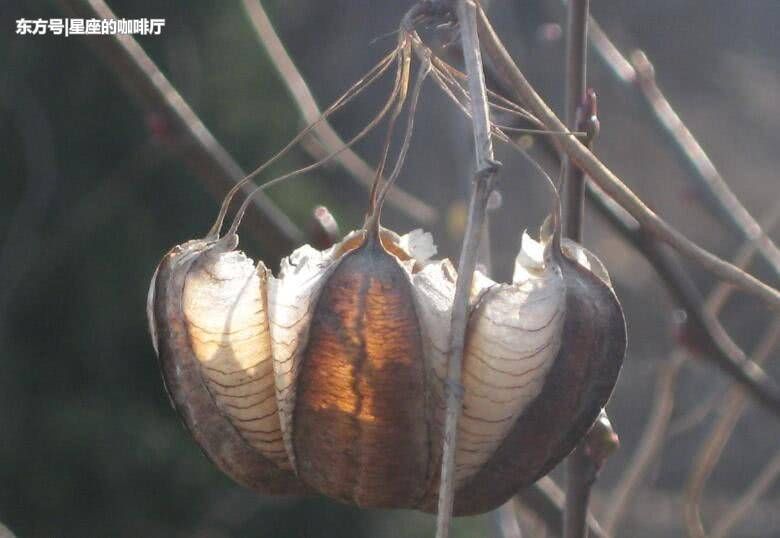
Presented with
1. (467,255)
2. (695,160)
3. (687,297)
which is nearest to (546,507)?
(687,297)

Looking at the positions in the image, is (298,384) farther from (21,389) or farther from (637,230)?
(21,389)

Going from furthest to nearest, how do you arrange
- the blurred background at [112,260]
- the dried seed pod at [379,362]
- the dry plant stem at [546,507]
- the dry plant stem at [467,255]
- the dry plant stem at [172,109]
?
the blurred background at [112,260] → the dry plant stem at [546,507] → the dry plant stem at [172,109] → the dried seed pod at [379,362] → the dry plant stem at [467,255]

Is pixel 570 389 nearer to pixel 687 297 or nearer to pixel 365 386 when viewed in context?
pixel 365 386

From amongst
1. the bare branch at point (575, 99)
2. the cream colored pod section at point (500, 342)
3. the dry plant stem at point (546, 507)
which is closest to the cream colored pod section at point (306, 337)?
the cream colored pod section at point (500, 342)

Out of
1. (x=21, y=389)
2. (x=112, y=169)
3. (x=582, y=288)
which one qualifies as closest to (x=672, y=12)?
(x=112, y=169)

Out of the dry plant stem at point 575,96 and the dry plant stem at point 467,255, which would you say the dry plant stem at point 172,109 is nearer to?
the dry plant stem at point 575,96

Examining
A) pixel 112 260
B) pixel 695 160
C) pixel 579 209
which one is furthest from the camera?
pixel 112 260
